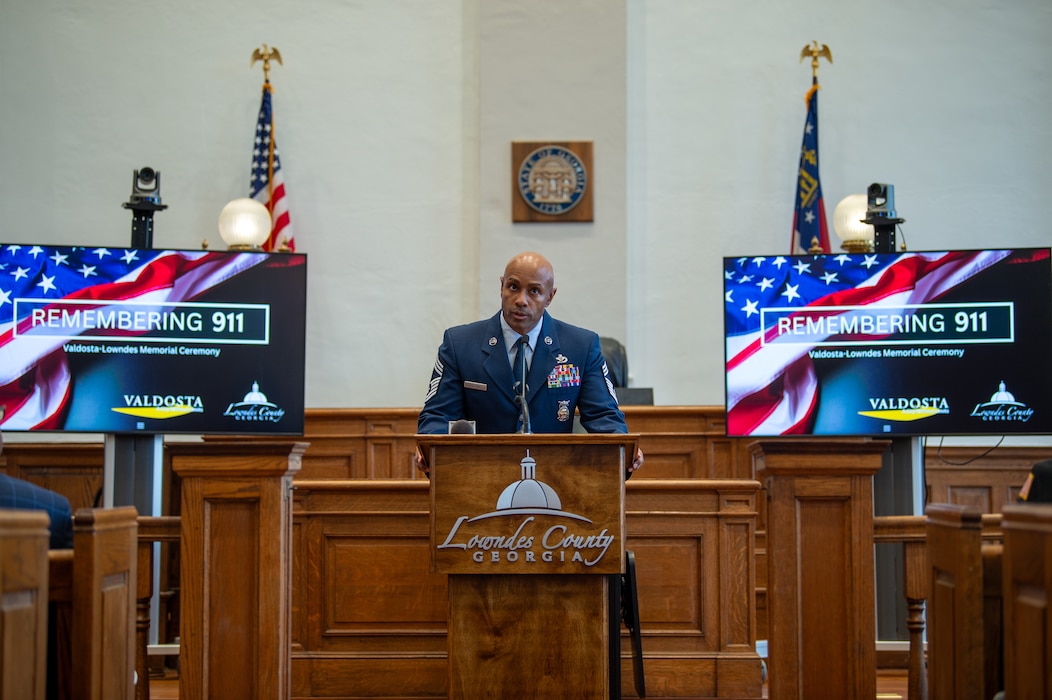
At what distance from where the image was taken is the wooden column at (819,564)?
3.86 metres

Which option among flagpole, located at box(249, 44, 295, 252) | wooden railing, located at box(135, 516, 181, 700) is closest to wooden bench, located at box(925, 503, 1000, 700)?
wooden railing, located at box(135, 516, 181, 700)

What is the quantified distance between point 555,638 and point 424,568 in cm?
134

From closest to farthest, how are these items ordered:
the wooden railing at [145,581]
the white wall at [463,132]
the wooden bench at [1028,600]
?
the wooden bench at [1028,600], the wooden railing at [145,581], the white wall at [463,132]

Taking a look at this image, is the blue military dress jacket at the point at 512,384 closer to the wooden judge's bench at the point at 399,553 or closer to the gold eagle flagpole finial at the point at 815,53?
the wooden judge's bench at the point at 399,553

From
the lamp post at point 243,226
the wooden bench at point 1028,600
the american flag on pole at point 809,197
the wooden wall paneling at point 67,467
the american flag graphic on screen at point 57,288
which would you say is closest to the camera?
the wooden bench at point 1028,600

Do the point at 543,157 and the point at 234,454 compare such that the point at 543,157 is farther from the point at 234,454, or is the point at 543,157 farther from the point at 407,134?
the point at 234,454

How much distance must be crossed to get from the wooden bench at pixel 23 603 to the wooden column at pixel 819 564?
2.27 meters

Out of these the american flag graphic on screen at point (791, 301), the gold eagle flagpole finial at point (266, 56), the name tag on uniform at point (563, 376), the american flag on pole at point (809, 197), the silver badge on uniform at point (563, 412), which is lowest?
the silver badge on uniform at point (563, 412)

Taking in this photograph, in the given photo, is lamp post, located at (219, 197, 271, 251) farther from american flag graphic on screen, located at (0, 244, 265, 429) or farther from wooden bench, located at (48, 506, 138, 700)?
wooden bench, located at (48, 506, 138, 700)

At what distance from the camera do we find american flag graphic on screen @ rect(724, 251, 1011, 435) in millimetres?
5293

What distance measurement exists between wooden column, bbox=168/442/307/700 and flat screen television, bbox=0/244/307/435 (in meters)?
1.13

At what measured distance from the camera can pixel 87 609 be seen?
9.76 feet

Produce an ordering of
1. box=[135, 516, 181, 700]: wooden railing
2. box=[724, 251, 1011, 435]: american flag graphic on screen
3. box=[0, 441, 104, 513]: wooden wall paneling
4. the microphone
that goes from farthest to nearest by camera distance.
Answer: box=[0, 441, 104, 513]: wooden wall paneling < box=[724, 251, 1011, 435]: american flag graphic on screen < box=[135, 516, 181, 700]: wooden railing < the microphone

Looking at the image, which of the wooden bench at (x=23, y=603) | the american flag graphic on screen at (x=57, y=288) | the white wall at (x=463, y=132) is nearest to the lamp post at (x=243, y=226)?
the white wall at (x=463, y=132)
